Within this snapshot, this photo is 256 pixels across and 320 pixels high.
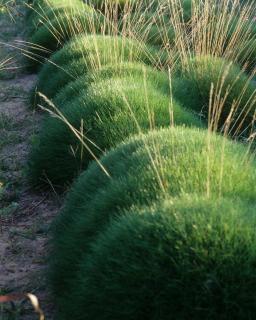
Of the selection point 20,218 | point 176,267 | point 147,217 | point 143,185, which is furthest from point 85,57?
point 176,267

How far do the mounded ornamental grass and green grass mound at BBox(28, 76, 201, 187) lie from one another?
768 millimetres

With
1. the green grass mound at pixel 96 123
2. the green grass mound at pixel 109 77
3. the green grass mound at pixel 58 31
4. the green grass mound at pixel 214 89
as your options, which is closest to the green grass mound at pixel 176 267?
the green grass mound at pixel 96 123

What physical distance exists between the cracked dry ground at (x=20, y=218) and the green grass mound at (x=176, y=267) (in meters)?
0.39

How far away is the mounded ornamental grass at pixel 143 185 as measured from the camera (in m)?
3.22

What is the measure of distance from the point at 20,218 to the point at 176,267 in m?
2.40

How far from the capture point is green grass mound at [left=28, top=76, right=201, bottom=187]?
15.4 feet

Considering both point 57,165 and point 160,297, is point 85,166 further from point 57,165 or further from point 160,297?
point 160,297

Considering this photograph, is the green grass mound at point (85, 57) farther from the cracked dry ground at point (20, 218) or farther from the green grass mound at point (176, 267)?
the green grass mound at point (176, 267)

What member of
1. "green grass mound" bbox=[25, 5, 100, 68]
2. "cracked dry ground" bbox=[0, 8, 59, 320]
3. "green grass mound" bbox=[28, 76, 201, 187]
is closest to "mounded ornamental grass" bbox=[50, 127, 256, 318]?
"cracked dry ground" bbox=[0, 8, 59, 320]

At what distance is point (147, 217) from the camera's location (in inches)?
113

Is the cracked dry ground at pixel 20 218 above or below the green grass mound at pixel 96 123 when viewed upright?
below

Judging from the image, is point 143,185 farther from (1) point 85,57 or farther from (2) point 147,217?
(1) point 85,57

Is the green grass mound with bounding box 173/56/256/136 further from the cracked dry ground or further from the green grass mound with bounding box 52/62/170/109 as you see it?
the cracked dry ground

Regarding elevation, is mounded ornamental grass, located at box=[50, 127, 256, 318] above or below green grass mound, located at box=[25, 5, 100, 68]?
above
